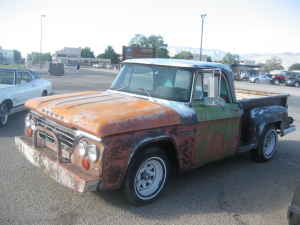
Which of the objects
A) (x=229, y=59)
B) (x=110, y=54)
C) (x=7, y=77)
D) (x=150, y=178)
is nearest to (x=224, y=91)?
(x=150, y=178)

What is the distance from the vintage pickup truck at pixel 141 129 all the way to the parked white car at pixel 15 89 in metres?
3.95

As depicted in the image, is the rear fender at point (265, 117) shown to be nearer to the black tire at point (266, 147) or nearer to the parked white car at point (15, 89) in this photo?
the black tire at point (266, 147)

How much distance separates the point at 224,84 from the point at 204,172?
5.32ft

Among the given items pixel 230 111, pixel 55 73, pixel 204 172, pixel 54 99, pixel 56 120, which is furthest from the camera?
pixel 55 73

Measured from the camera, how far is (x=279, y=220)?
3.82 metres

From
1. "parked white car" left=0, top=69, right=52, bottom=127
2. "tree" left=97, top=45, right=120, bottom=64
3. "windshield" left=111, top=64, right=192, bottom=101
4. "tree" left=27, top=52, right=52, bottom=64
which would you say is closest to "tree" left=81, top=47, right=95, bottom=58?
"tree" left=97, top=45, right=120, bottom=64

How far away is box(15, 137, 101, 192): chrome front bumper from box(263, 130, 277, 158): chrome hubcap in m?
4.07

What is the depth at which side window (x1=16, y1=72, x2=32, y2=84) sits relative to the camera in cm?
897

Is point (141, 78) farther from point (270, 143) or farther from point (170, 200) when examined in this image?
point (270, 143)

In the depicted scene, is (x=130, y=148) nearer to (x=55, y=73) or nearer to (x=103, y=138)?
(x=103, y=138)

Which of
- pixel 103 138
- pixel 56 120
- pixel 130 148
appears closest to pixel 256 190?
pixel 130 148

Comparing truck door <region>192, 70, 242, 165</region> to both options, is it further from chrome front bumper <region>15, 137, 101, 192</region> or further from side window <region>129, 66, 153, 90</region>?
chrome front bumper <region>15, 137, 101, 192</region>

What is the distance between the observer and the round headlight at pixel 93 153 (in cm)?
330

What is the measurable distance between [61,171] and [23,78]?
6715 mm
